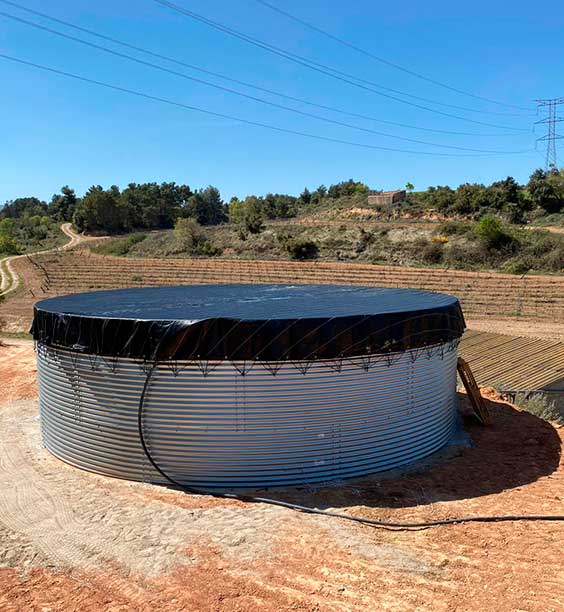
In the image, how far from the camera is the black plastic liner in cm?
812

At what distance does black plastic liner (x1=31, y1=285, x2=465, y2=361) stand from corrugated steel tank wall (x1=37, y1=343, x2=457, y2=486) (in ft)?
0.72

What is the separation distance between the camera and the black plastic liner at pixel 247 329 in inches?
320

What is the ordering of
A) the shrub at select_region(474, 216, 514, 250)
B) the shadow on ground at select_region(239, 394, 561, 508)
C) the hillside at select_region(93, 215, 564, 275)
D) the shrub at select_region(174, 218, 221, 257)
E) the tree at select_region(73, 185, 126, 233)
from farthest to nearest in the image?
1. the tree at select_region(73, 185, 126, 233)
2. the shrub at select_region(174, 218, 221, 257)
3. the shrub at select_region(474, 216, 514, 250)
4. the hillside at select_region(93, 215, 564, 275)
5. the shadow on ground at select_region(239, 394, 561, 508)

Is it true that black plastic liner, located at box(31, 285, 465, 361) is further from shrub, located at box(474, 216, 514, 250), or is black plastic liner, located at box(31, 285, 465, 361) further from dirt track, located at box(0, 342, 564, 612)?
shrub, located at box(474, 216, 514, 250)

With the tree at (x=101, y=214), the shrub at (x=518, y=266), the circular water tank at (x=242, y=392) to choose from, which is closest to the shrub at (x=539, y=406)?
the circular water tank at (x=242, y=392)

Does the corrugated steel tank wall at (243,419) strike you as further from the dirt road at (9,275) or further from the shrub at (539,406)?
the dirt road at (9,275)

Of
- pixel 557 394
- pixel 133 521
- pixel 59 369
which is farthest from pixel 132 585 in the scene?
pixel 557 394

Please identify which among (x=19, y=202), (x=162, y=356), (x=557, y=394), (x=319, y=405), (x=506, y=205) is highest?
(x=19, y=202)

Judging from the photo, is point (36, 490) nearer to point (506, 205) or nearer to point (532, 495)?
point (532, 495)

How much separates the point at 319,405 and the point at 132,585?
11.8 feet

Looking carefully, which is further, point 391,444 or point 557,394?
point 557,394

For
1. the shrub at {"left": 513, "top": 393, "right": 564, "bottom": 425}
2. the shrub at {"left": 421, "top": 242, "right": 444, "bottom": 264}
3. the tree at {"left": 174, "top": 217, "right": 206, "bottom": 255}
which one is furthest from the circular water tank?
the tree at {"left": 174, "top": 217, "right": 206, "bottom": 255}

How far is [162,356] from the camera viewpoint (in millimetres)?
8219

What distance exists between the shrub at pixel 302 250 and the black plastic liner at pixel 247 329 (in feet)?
123
